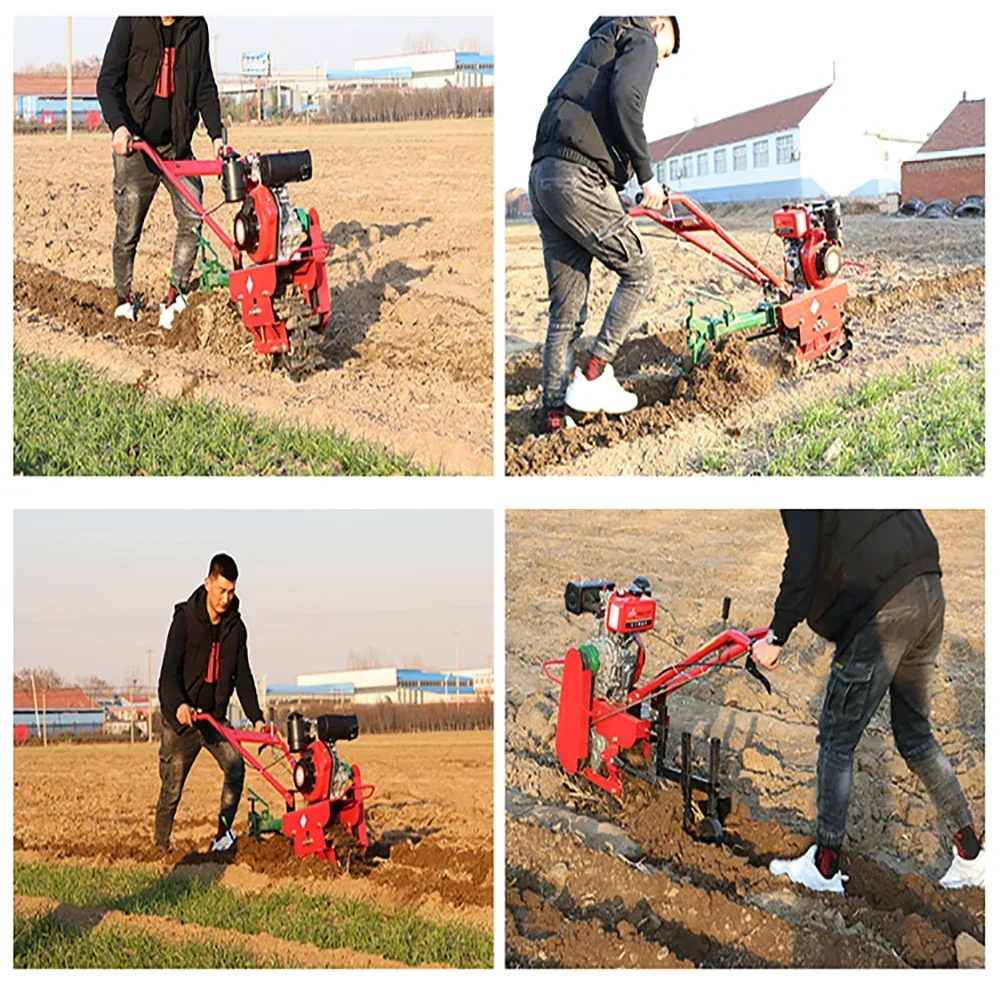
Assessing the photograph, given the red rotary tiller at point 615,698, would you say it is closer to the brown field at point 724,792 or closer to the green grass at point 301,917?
the brown field at point 724,792

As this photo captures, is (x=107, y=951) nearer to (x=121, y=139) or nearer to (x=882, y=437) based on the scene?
(x=121, y=139)

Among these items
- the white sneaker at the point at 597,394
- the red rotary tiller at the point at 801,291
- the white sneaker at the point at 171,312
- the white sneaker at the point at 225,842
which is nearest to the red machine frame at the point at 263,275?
the white sneaker at the point at 171,312

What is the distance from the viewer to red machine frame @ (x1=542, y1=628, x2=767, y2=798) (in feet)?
14.8

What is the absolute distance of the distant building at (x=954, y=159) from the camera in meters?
5.07

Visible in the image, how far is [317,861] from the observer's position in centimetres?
464

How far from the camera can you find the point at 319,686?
497cm

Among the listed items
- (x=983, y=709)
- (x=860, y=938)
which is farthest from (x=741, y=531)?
(x=860, y=938)

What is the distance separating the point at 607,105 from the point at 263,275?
1416 millimetres

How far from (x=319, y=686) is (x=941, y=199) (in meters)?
3.38

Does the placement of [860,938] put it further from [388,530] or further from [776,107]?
[776,107]

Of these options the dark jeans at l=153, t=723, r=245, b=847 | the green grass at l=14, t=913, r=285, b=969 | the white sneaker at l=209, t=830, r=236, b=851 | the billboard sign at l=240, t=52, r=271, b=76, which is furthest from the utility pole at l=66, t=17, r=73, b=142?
the green grass at l=14, t=913, r=285, b=969

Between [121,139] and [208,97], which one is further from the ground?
[208,97]

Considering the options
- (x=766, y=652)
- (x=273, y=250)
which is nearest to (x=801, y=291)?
(x=766, y=652)

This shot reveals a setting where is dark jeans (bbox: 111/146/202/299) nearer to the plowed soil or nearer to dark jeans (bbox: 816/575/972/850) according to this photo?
the plowed soil
